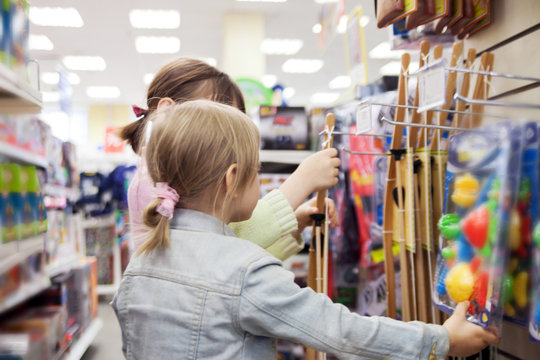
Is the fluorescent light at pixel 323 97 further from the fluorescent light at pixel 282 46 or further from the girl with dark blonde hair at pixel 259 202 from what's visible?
the girl with dark blonde hair at pixel 259 202

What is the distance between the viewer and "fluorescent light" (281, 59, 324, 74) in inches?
344

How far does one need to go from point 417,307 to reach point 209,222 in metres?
0.83

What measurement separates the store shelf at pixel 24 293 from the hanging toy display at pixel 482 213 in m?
1.09

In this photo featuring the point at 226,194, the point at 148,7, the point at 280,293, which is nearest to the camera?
the point at 280,293

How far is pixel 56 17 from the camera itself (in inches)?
239

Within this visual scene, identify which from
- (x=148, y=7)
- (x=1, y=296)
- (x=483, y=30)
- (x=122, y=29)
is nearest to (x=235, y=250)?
(x=1, y=296)

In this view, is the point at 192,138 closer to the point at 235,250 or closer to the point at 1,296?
the point at 235,250

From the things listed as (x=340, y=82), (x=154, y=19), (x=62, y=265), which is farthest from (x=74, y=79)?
(x=62, y=265)

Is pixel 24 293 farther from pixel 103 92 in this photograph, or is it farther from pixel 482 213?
pixel 103 92

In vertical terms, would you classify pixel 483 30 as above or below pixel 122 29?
below

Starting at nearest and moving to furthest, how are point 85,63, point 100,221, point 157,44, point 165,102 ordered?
point 165,102 → point 100,221 → point 157,44 → point 85,63

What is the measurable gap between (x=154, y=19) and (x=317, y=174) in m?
5.94

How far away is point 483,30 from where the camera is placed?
4.89ft

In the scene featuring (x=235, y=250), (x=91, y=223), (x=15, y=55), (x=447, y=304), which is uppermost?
(x=15, y=55)
